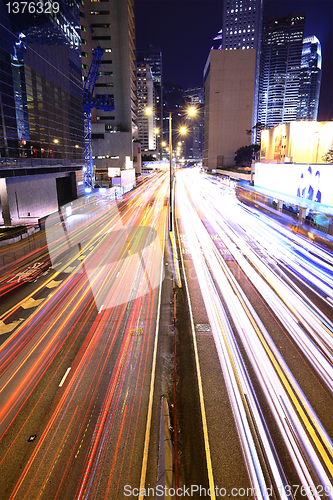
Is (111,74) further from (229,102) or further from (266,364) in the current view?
(266,364)

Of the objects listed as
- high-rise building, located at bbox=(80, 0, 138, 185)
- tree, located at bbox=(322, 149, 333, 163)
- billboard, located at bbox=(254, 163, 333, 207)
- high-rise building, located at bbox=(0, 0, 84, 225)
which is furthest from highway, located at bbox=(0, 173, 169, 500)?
high-rise building, located at bbox=(80, 0, 138, 185)

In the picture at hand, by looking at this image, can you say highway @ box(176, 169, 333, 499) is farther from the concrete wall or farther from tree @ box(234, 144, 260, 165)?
the concrete wall

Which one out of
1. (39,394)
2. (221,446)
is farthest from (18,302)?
(221,446)

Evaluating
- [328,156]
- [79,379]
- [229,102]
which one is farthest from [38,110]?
[229,102]

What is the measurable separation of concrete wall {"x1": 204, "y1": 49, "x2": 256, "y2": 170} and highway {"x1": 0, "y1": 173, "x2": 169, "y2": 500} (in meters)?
122

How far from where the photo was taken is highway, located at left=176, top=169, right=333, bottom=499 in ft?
18.8

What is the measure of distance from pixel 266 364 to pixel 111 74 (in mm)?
102548

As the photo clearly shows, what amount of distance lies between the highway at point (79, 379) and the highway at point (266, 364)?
178 cm

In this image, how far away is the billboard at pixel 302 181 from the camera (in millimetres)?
20594

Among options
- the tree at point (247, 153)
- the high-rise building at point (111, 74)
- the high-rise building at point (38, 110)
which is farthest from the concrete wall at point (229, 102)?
the high-rise building at point (38, 110)

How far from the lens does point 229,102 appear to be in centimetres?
12500

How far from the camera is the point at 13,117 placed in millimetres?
26594

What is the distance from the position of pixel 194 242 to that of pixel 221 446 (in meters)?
16.2

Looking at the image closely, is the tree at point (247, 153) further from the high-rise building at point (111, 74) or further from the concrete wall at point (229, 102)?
the high-rise building at point (111, 74)
